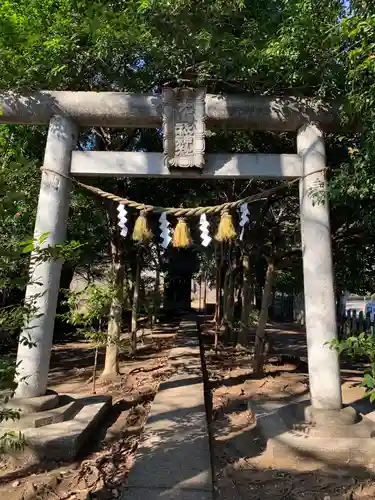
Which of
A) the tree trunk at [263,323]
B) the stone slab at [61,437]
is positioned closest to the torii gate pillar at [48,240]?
the stone slab at [61,437]

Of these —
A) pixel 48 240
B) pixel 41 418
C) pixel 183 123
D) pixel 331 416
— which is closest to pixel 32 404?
pixel 41 418

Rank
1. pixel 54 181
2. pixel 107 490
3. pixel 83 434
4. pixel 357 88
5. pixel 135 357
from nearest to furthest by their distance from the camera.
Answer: pixel 107 490, pixel 357 88, pixel 83 434, pixel 54 181, pixel 135 357

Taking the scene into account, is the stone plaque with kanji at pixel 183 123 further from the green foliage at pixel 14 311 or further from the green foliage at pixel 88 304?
the green foliage at pixel 88 304

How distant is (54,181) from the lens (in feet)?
18.5

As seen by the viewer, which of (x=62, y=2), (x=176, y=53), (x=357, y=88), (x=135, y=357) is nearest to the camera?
(x=357, y=88)

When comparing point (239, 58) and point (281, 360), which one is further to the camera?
point (281, 360)

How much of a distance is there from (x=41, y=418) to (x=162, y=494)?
6.87 ft

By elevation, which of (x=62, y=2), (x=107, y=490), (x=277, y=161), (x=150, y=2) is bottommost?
(x=107, y=490)

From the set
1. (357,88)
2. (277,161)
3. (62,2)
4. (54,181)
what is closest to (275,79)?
(277,161)

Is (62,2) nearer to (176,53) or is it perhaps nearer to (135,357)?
(176,53)

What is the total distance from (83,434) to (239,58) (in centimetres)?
512

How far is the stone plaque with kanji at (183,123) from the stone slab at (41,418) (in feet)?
10.9

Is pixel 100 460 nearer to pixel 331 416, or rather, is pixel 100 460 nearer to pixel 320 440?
pixel 320 440

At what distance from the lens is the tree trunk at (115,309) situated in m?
9.11
